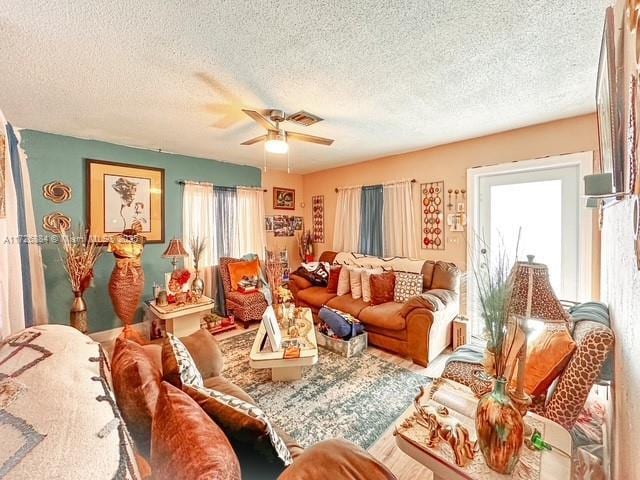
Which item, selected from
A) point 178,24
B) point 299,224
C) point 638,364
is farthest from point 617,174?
point 299,224

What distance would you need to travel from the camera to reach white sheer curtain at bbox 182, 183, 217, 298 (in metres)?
3.88

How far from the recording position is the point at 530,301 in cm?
98

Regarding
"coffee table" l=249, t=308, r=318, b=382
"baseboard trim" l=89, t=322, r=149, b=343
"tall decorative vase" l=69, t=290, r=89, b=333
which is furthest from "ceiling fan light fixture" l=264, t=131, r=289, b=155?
"baseboard trim" l=89, t=322, r=149, b=343

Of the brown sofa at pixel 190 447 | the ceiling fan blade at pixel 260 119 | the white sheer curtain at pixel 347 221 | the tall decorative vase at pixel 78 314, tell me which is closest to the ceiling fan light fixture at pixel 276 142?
the ceiling fan blade at pixel 260 119

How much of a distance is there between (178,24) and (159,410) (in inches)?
65.9

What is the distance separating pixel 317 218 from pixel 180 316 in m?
2.91

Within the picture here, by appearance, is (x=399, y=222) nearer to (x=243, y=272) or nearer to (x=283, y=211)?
(x=283, y=211)

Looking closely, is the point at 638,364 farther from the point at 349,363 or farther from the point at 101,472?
the point at 349,363

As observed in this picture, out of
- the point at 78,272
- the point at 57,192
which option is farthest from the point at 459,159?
the point at 57,192

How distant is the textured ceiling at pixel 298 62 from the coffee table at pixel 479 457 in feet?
6.05

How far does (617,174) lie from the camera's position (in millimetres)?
876

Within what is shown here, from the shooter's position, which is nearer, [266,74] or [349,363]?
[266,74]

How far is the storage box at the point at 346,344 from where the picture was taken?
9.12 feet

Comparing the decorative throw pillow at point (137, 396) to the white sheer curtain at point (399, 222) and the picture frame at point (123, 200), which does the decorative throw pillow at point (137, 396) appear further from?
the white sheer curtain at point (399, 222)
